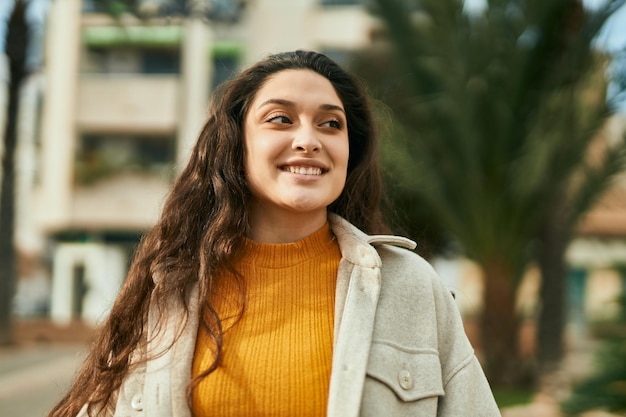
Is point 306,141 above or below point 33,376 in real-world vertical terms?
above

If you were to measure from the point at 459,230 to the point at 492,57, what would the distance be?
203 cm

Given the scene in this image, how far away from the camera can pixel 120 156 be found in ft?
85.4

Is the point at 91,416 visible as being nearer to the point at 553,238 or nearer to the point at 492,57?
the point at 492,57

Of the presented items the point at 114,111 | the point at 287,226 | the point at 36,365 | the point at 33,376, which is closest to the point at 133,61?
the point at 114,111

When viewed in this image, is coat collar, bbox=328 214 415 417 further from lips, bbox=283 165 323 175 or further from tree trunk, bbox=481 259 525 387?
tree trunk, bbox=481 259 525 387

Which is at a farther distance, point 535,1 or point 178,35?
point 178,35

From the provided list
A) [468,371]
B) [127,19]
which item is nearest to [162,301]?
[468,371]

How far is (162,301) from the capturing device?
236 centimetres

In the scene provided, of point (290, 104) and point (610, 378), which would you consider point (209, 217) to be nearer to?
point (290, 104)

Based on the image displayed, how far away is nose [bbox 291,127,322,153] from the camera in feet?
7.47

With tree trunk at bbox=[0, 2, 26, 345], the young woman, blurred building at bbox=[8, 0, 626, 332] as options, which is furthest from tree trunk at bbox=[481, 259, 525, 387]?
blurred building at bbox=[8, 0, 626, 332]

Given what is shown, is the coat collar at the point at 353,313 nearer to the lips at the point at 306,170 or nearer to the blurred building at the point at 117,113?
the lips at the point at 306,170

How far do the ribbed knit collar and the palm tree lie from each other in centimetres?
644

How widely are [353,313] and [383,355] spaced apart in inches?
4.9
